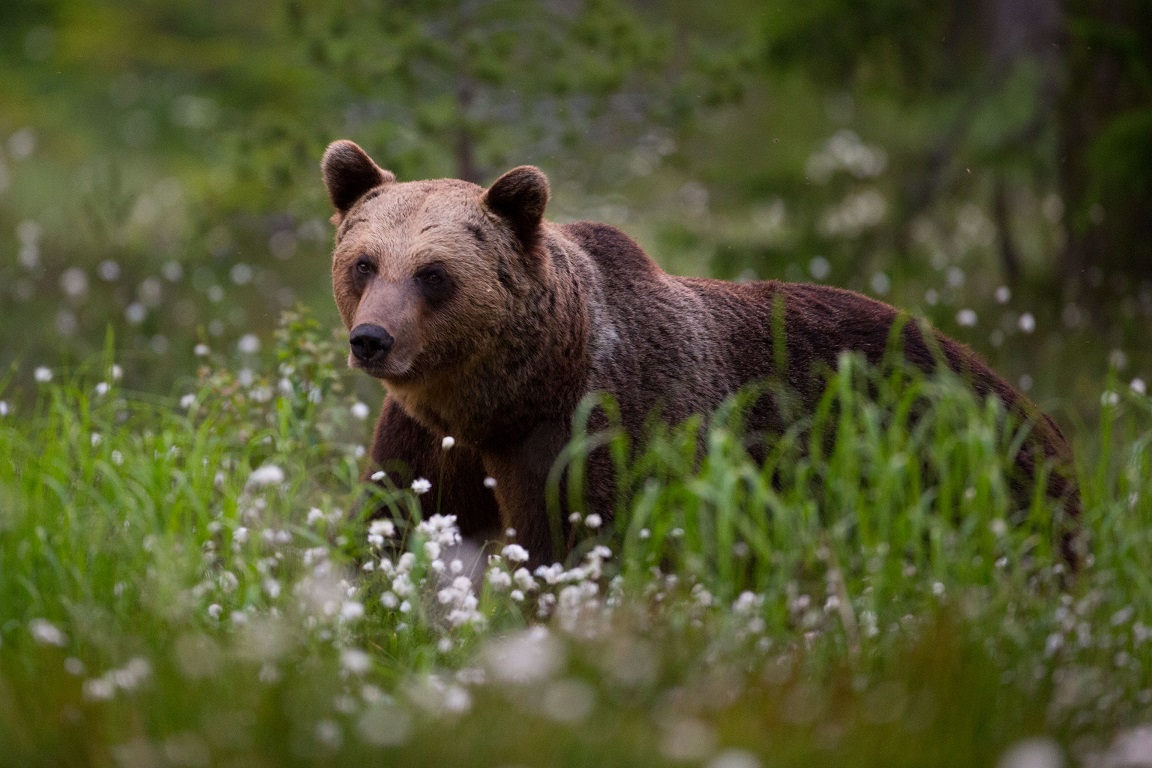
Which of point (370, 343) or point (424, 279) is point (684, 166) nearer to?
point (424, 279)

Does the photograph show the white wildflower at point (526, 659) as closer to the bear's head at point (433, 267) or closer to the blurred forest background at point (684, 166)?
the bear's head at point (433, 267)

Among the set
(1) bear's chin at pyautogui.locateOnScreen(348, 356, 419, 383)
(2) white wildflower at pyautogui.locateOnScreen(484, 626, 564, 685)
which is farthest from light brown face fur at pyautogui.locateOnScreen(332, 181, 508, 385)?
(2) white wildflower at pyautogui.locateOnScreen(484, 626, 564, 685)

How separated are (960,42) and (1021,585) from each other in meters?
6.72

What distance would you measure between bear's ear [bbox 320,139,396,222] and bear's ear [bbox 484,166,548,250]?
1.43 feet

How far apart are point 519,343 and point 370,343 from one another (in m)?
0.53

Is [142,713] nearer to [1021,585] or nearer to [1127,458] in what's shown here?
[1021,585]

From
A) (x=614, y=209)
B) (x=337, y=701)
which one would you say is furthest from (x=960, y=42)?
(x=337, y=701)

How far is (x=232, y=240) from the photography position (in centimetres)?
963

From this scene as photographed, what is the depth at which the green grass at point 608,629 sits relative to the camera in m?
2.54

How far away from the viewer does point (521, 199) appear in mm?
4184

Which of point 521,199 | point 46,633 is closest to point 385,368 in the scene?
point 521,199

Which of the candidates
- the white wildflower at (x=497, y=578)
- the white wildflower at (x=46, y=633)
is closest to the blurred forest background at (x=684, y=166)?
the white wildflower at (x=497, y=578)

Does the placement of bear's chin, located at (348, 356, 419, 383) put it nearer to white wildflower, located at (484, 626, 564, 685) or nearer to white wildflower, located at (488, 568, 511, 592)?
white wildflower, located at (488, 568, 511, 592)

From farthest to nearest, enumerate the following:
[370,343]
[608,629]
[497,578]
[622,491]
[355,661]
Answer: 1. [622,491]
2. [370,343]
3. [497,578]
4. [608,629]
5. [355,661]
